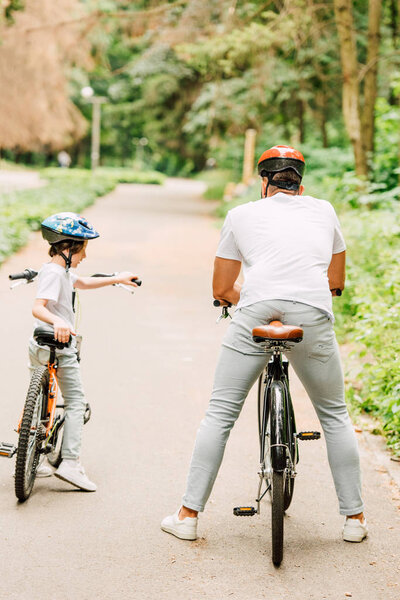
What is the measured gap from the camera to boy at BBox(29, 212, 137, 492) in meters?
4.62

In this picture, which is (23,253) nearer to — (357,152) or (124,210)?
(357,152)

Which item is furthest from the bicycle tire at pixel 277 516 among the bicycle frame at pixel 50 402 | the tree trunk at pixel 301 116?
the tree trunk at pixel 301 116

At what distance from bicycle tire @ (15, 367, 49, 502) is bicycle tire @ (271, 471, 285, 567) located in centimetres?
137

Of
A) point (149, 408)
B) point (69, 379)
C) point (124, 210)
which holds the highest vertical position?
point (69, 379)

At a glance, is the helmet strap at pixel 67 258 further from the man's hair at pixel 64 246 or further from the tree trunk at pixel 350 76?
the tree trunk at pixel 350 76

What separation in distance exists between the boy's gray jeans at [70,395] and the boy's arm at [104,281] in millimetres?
414

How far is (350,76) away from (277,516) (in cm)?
1350

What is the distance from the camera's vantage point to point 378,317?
6.57 metres

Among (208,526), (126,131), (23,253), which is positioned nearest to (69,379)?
(208,526)

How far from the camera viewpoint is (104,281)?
4902 millimetres

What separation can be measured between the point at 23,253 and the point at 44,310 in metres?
12.1

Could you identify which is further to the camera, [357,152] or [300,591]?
[357,152]

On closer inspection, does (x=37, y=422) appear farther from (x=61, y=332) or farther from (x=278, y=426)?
(x=278, y=426)

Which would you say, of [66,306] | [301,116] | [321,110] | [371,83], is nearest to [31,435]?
[66,306]
